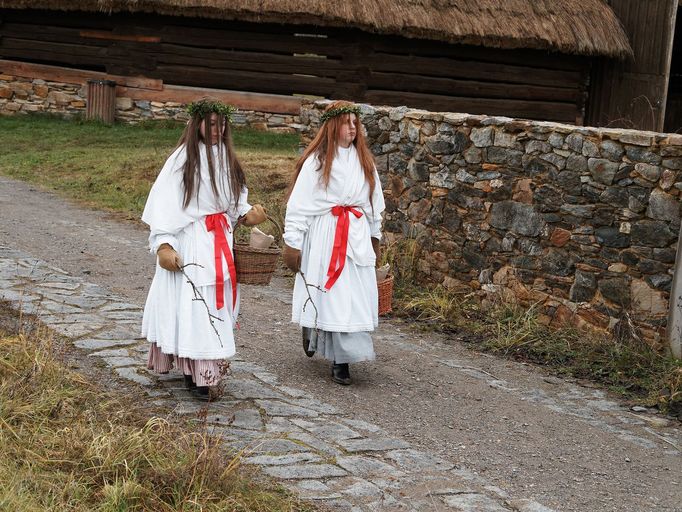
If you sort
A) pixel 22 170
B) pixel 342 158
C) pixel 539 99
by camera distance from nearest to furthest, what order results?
pixel 342 158, pixel 22 170, pixel 539 99

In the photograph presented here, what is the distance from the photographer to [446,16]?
14.8 m

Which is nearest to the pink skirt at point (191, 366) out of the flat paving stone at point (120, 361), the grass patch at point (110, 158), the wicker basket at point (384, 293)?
the flat paving stone at point (120, 361)

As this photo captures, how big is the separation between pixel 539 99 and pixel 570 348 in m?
10.1

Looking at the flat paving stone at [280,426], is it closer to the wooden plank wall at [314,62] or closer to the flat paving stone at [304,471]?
the flat paving stone at [304,471]

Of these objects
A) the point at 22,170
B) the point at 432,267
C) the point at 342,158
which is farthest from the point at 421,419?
the point at 22,170

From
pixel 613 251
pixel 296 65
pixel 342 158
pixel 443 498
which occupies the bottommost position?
pixel 443 498

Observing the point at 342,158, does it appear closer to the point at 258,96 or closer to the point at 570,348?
the point at 570,348

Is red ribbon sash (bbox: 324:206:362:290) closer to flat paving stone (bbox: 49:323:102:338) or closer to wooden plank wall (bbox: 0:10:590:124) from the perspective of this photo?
flat paving stone (bbox: 49:323:102:338)

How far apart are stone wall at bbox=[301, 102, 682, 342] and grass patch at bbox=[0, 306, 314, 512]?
10.8 ft

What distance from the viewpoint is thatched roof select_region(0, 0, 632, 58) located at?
570 inches

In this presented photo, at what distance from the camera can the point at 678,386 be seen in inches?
238

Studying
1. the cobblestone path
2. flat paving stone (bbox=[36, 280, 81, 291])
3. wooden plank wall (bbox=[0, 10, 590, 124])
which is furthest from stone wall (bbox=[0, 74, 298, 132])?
the cobblestone path

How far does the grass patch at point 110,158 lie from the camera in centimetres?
1116

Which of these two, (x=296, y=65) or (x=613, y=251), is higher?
(x=296, y=65)
